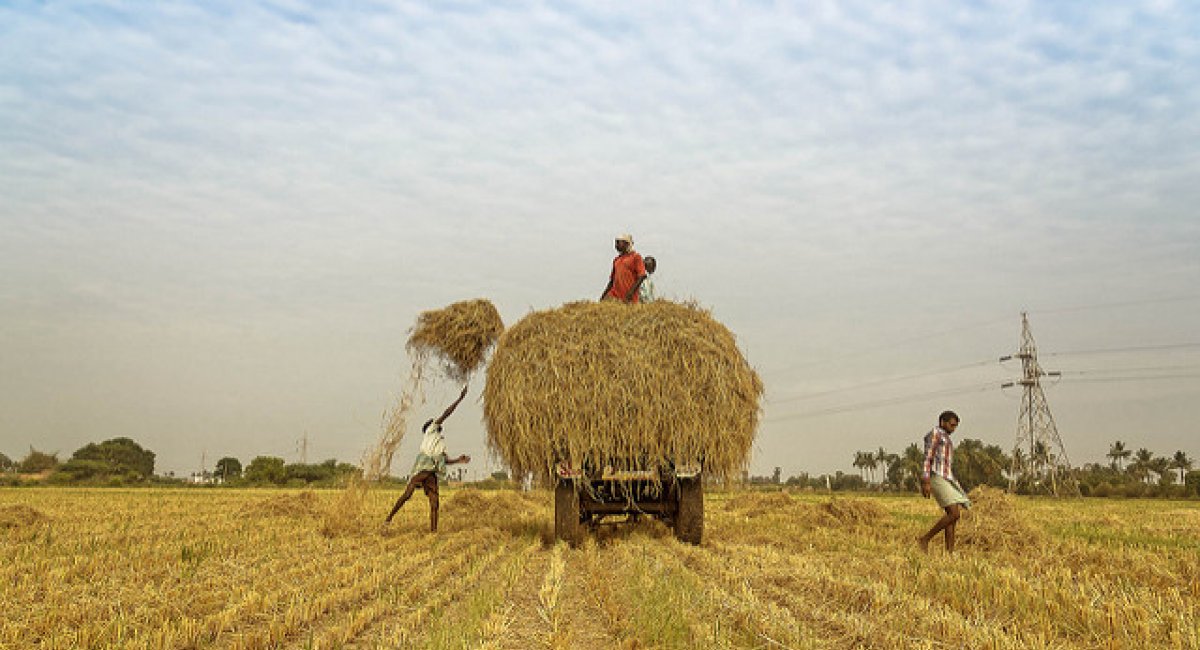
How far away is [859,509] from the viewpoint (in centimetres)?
1332

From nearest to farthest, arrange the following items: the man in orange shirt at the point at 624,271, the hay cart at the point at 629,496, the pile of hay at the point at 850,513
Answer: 1. the hay cart at the point at 629,496
2. the man in orange shirt at the point at 624,271
3. the pile of hay at the point at 850,513

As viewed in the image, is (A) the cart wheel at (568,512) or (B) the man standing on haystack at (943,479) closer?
(B) the man standing on haystack at (943,479)

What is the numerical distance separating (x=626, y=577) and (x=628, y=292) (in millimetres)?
4676

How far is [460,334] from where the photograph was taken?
11.4 m

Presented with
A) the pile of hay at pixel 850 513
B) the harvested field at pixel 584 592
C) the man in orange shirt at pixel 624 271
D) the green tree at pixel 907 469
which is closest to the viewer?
the harvested field at pixel 584 592

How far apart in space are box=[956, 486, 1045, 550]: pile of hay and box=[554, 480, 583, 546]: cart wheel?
4572mm

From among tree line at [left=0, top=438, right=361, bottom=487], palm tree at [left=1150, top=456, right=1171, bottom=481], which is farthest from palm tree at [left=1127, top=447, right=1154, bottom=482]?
tree line at [left=0, top=438, right=361, bottom=487]

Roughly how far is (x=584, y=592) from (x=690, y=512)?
3450mm

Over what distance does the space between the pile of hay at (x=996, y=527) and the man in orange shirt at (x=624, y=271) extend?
5107 mm

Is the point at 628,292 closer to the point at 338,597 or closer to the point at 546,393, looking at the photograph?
the point at 546,393

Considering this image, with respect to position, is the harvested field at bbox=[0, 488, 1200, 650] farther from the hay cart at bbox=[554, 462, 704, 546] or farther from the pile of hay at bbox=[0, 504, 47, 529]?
the pile of hay at bbox=[0, 504, 47, 529]

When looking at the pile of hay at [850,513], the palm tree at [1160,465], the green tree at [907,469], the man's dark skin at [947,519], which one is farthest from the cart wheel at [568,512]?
the palm tree at [1160,465]

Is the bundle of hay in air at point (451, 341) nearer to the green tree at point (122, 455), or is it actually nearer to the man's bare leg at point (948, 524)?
the man's bare leg at point (948, 524)

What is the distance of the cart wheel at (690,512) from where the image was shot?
30.0ft
